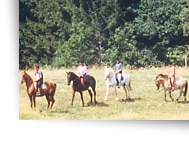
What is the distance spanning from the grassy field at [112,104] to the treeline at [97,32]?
115mm

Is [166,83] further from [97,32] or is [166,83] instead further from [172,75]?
[97,32]

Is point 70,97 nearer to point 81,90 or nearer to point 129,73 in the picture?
point 81,90

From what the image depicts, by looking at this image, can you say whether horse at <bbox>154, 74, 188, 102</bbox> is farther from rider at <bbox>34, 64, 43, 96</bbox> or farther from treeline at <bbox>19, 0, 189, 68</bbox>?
rider at <bbox>34, 64, 43, 96</bbox>

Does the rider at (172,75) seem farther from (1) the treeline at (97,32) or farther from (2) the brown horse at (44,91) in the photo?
(2) the brown horse at (44,91)

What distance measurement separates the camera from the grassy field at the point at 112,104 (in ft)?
18.2

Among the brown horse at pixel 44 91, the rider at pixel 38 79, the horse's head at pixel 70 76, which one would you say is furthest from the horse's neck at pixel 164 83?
the rider at pixel 38 79

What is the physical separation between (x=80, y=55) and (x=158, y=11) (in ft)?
2.73

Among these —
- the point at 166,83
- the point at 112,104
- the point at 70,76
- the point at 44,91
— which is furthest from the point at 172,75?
the point at 44,91

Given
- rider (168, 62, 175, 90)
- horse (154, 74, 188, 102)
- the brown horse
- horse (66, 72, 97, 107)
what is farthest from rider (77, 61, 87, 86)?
rider (168, 62, 175, 90)

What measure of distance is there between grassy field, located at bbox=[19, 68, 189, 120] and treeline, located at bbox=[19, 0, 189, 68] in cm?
11

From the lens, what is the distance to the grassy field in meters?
5.56

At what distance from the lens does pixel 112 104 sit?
5.61 m

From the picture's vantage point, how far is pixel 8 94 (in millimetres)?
5641

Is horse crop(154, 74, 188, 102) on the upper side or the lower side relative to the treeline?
lower
